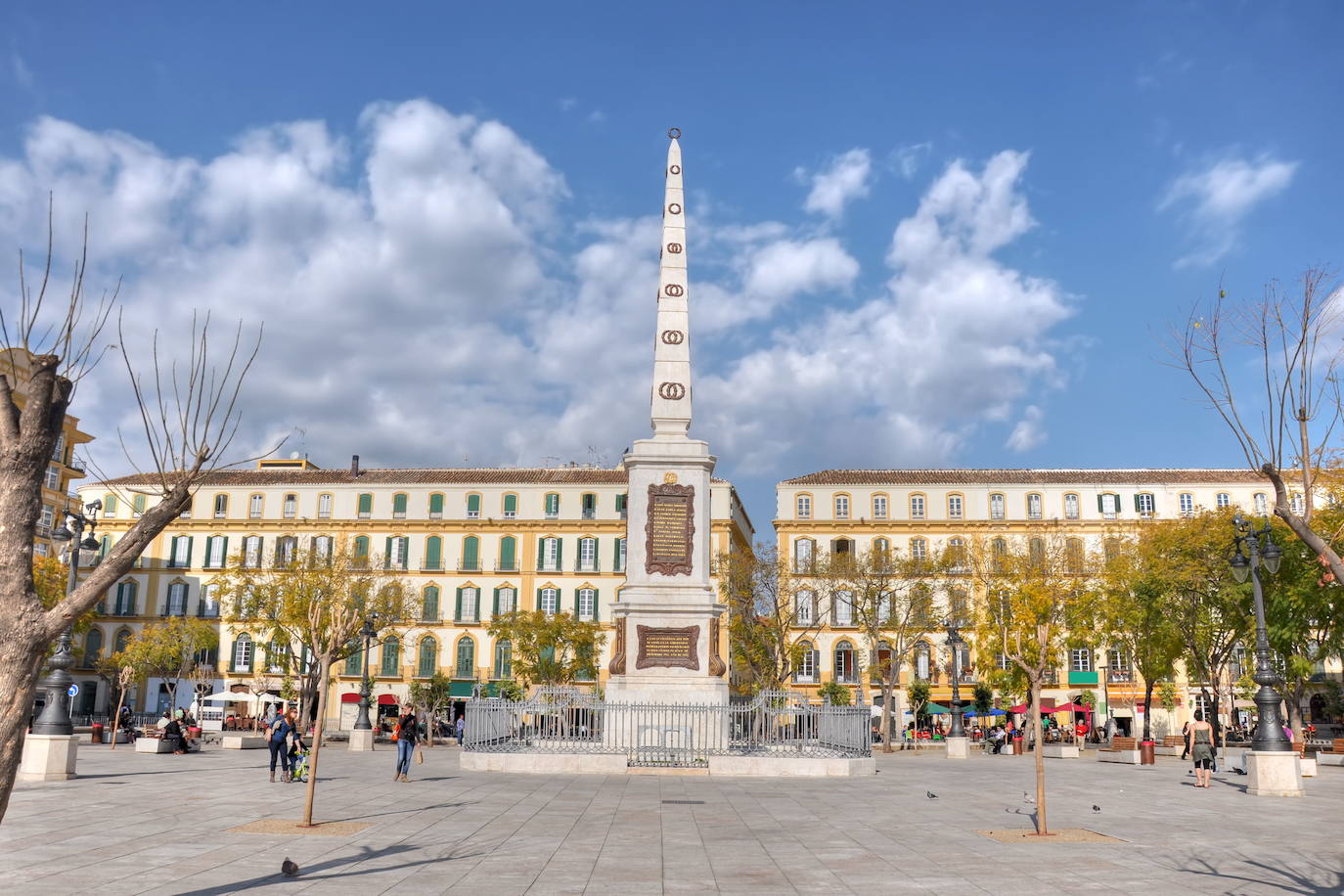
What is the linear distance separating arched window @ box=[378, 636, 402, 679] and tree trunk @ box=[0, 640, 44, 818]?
58826 mm

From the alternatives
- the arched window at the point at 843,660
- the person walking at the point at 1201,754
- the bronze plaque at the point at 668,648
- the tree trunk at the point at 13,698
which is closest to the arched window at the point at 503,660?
the arched window at the point at 843,660

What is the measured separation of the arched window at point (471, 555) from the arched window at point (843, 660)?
22.6m

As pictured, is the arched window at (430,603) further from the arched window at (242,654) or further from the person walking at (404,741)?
the person walking at (404,741)

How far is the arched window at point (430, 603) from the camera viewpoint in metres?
64.9

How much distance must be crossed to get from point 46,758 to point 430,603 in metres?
46.1

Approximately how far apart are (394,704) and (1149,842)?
54.1 metres

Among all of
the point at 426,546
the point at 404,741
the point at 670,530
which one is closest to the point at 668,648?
the point at 670,530

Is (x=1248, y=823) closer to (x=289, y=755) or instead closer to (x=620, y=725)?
(x=620, y=725)

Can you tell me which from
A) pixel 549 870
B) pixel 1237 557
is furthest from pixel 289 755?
pixel 1237 557

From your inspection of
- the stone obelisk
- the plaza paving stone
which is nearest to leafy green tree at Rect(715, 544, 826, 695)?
the stone obelisk

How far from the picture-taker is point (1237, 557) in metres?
20.6

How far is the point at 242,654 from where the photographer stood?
64625 mm

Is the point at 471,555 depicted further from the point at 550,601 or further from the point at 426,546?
the point at 550,601

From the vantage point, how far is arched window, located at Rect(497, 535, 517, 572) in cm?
6631
